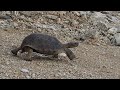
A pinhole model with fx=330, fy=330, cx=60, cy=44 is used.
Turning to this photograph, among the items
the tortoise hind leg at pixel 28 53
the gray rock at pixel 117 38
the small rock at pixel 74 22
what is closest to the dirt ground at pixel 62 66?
the tortoise hind leg at pixel 28 53

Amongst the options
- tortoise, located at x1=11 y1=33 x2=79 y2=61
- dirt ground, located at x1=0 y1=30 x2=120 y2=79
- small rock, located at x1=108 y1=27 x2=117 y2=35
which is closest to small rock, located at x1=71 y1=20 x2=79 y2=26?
small rock, located at x1=108 y1=27 x2=117 y2=35

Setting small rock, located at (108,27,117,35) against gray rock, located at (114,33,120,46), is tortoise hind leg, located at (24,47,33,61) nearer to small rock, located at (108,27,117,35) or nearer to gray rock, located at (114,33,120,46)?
gray rock, located at (114,33,120,46)

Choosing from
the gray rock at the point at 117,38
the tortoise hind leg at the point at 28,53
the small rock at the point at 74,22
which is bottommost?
the gray rock at the point at 117,38

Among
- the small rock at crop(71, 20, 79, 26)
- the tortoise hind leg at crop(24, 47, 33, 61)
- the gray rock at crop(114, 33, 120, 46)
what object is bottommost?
the gray rock at crop(114, 33, 120, 46)

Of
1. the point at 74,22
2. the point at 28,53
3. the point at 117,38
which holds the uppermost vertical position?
the point at 28,53

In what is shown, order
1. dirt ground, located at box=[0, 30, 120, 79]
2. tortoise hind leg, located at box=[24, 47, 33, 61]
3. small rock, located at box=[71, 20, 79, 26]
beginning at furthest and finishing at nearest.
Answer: small rock, located at box=[71, 20, 79, 26] → tortoise hind leg, located at box=[24, 47, 33, 61] → dirt ground, located at box=[0, 30, 120, 79]

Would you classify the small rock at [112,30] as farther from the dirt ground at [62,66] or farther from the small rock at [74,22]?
the dirt ground at [62,66]

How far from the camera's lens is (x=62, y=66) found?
4367 mm

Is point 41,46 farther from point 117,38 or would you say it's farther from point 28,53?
point 117,38

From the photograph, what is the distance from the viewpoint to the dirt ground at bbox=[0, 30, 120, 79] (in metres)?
3.83

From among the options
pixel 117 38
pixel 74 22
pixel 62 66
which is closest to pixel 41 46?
pixel 62 66

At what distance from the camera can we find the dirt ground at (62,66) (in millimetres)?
3834
